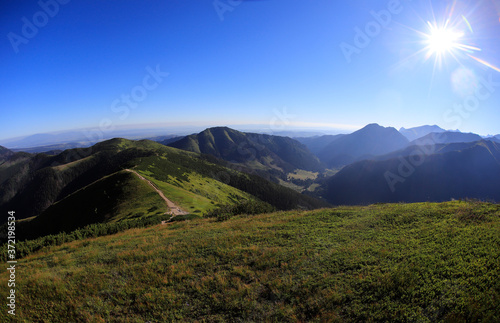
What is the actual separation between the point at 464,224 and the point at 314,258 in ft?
33.1

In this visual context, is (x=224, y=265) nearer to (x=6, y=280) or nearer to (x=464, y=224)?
(x=6, y=280)

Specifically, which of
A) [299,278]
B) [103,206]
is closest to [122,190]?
[103,206]

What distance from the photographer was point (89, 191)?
58.5 meters

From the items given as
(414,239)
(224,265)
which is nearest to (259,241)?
(224,265)

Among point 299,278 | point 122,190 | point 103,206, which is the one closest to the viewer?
point 299,278

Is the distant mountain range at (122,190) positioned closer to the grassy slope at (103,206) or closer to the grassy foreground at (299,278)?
the grassy slope at (103,206)

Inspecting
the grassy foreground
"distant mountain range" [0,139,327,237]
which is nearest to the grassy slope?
"distant mountain range" [0,139,327,237]

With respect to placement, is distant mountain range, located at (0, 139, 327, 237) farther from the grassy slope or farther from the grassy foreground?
the grassy foreground

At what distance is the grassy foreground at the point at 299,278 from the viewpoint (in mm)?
7246

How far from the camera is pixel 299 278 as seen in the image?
9836 millimetres

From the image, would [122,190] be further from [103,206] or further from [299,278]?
[299,278]

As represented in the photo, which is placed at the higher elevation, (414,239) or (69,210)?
(414,239)

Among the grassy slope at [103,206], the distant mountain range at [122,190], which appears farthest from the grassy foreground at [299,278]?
the distant mountain range at [122,190]

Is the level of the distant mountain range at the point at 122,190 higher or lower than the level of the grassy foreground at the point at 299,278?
lower
